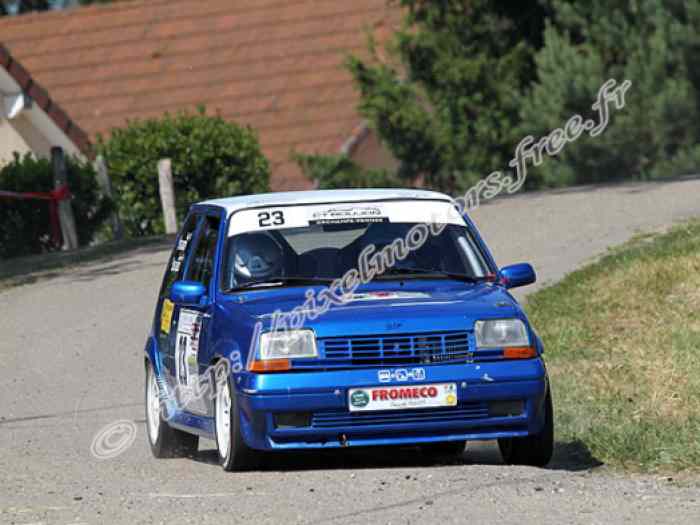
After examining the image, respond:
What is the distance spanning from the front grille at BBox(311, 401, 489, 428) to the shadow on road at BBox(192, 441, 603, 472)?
0.64 m

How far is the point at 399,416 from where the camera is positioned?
31.8 ft

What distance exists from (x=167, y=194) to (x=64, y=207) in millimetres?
1795

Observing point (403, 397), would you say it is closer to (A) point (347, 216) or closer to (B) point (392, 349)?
(B) point (392, 349)

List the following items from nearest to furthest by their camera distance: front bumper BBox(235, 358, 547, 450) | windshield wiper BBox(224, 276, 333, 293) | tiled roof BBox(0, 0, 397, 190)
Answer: front bumper BBox(235, 358, 547, 450) < windshield wiper BBox(224, 276, 333, 293) < tiled roof BBox(0, 0, 397, 190)

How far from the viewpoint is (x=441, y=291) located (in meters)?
10.4

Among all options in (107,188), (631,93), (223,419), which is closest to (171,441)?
(223,419)

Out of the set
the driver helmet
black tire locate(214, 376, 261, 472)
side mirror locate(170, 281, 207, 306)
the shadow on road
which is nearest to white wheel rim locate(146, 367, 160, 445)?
the shadow on road

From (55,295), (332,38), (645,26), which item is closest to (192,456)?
(55,295)

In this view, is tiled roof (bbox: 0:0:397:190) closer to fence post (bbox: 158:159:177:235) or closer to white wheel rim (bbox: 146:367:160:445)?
fence post (bbox: 158:159:177:235)

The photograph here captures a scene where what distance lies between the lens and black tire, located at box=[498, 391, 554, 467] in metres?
10.0

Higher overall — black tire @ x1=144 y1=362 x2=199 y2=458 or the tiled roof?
black tire @ x1=144 y1=362 x2=199 y2=458

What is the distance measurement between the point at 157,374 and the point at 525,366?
2.98m

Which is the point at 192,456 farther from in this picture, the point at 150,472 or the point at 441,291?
the point at 441,291

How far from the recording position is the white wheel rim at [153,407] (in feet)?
38.7
